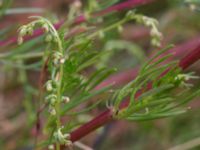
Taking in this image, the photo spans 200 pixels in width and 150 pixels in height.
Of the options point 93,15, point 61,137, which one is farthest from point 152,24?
point 61,137

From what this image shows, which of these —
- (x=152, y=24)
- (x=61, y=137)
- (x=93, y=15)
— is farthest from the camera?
(x=93, y=15)

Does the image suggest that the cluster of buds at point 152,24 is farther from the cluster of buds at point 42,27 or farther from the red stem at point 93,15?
the cluster of buds at point 42,27

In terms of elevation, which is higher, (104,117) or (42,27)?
(42,27)

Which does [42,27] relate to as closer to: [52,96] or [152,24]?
[52,96]

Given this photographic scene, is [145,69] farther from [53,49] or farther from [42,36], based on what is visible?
[42,36]

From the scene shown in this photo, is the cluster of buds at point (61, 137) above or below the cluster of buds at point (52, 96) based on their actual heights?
below

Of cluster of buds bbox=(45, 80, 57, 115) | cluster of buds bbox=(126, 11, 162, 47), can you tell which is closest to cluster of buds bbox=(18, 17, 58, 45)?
cluster of buds bbox=(45, 80, 57, 115)

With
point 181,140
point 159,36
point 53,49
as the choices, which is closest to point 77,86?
point 53,49

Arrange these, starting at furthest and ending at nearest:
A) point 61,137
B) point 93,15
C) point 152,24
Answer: point 93,15, point 152,24, point 61,137

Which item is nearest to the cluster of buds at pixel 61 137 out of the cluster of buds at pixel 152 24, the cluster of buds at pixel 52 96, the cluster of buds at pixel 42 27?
the cluster of buds at pixel 52 96
